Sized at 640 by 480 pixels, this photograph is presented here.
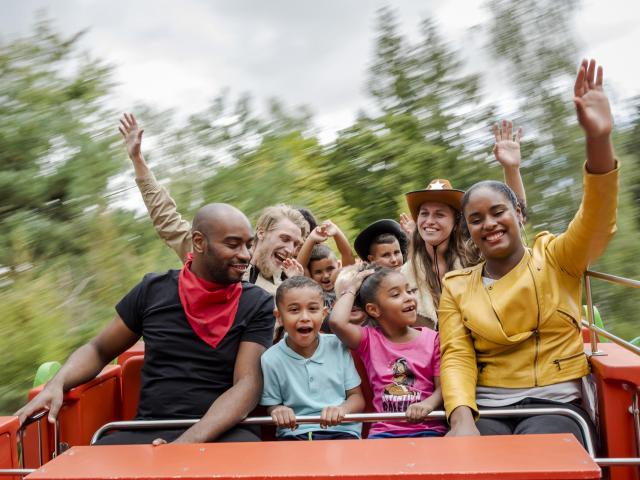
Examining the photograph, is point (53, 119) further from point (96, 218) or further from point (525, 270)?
point (525, 270)

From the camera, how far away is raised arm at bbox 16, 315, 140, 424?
286 cm

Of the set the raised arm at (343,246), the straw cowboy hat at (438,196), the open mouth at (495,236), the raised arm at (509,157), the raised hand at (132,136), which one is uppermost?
the raised hand at (132,136)

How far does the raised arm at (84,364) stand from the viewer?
286 cm

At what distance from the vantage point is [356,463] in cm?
204

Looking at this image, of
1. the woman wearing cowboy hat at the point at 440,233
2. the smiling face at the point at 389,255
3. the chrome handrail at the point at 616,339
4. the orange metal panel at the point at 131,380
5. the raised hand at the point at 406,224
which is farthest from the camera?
the raised hand at the point at 406,224

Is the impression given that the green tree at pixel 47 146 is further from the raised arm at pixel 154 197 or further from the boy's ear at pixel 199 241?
the boy's ear at pixel 199 241

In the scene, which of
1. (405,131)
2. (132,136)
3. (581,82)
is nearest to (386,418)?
(581,82)

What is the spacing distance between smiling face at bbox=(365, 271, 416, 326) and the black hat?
96cm

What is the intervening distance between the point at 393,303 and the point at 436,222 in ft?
2.50

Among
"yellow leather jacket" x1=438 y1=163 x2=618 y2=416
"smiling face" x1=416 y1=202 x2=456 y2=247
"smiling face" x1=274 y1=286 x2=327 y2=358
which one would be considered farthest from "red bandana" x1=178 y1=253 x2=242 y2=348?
"smiling face" x1=416 y1=202 x2=456 y2=247

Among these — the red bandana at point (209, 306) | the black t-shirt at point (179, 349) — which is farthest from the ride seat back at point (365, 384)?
the red bandana at point (209, 306)

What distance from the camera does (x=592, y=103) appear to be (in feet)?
8.46

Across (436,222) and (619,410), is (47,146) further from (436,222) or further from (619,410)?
(619,410)

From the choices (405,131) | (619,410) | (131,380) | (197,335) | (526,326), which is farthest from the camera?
(405,131)
